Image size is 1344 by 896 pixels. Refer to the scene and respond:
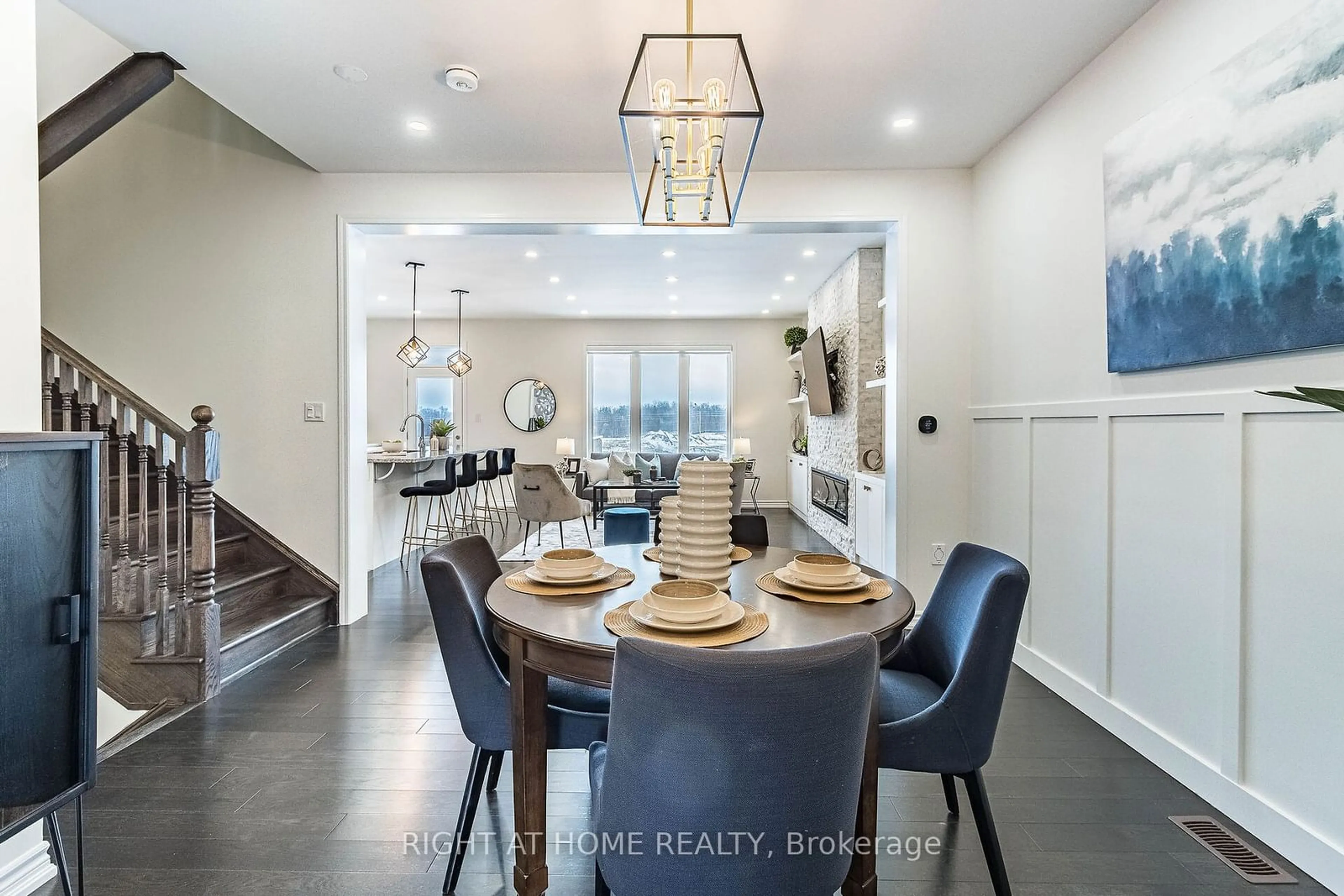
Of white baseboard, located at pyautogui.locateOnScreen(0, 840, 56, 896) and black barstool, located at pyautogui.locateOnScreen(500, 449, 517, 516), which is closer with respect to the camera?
white baseboard, located at pyautogui.locateOnScreen(0, 840, 56, 896)

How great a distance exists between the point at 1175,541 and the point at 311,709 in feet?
11.0

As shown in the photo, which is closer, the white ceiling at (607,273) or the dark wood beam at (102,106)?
the dark wood beam at (102,106)

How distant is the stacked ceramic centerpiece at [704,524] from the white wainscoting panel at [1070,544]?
177 cm

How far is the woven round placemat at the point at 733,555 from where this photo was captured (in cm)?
209

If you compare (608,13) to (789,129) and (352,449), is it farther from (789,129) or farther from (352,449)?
(352,449)

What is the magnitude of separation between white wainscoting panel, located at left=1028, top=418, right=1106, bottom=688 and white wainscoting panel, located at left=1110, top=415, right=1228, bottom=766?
0.08 metres

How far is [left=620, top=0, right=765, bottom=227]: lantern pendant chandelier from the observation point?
174 cm

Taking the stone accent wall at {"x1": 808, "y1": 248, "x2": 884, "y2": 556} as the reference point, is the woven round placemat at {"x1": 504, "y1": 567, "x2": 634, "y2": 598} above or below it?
below

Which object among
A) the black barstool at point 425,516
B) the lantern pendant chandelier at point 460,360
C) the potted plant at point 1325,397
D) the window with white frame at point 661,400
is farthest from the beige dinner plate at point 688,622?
the window with white frame at point 661,400

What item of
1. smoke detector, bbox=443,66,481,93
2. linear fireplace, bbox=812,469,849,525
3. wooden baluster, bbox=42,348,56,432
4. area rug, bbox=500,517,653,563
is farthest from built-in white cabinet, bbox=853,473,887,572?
wooden baluster, bbox=42,348,56,432

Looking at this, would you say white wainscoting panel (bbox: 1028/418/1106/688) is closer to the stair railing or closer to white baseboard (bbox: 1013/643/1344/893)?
white baseboard (bbox: 1013/643/1344/893)

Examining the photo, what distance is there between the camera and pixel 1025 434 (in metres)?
3.09

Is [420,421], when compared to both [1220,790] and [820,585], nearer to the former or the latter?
[820,585]

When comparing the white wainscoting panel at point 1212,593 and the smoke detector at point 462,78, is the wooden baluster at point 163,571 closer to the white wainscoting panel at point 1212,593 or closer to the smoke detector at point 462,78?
the smoke detector at point 462,78
